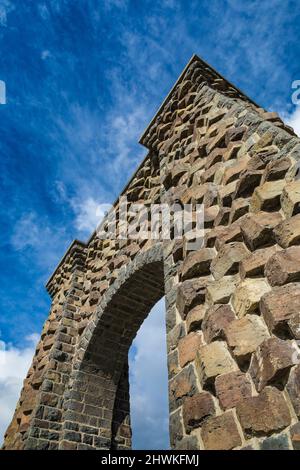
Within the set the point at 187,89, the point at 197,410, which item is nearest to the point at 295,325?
the point at 197,410

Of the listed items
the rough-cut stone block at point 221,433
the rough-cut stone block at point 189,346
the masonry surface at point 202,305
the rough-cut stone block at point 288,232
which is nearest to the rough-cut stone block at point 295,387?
the masonry surface at point 202,305

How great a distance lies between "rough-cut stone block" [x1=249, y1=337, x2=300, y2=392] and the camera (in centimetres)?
168

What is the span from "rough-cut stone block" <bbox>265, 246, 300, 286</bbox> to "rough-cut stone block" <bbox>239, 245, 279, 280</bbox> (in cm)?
7

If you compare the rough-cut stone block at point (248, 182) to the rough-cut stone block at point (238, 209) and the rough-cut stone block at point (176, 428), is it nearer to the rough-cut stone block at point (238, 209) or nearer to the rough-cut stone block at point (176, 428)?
the rough-cut stone block at point (238, 209)

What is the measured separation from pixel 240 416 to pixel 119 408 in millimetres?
4357

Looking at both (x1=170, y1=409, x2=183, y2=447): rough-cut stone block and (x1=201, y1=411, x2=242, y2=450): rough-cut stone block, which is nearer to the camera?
(x1=201, y1=411, x2=242, y2=450): rough-cut stone block

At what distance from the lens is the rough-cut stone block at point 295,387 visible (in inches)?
61.8

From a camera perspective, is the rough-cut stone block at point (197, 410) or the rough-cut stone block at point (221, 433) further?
the rough-cut stone block at point (197, 410)

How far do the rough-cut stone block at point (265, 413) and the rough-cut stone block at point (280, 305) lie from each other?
0.32 m

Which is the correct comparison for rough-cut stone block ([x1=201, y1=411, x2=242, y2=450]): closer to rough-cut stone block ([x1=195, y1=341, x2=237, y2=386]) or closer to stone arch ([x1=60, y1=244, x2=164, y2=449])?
rough-cut stone block ([x1=195, y1=341, x2=237, y2=386])

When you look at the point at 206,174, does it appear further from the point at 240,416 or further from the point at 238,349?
A: the point at 240,416

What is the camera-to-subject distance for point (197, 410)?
2.13m

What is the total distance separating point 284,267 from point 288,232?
0.26 m

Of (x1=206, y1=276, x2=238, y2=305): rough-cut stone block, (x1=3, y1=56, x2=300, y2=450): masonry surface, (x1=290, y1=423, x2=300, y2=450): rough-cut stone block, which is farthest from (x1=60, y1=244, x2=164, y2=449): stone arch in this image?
(x1=290, y1=423, x2=300, y2=450): rough-cut stone block
